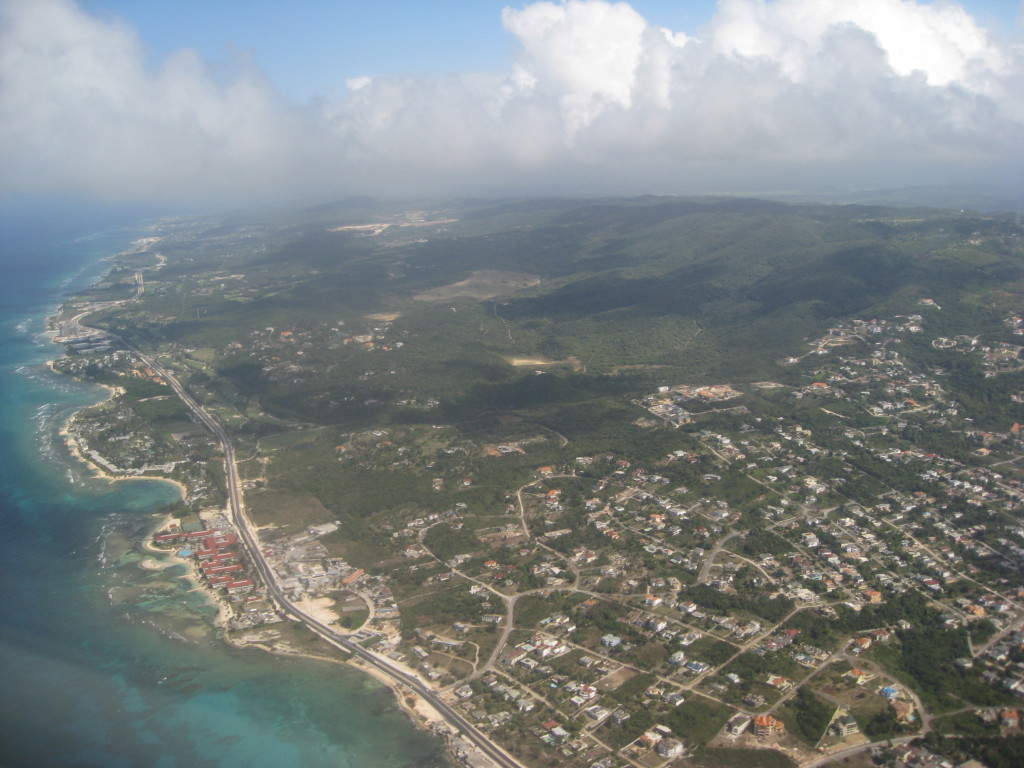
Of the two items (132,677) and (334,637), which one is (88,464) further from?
(334,637)

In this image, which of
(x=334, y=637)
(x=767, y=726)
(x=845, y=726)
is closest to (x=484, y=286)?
(x=334, y=637)

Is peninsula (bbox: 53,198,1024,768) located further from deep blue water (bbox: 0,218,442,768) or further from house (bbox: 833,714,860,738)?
deep blue water (bbox: 0,218,442,768)

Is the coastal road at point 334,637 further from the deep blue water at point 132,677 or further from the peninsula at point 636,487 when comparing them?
the deep blue water at point 132,677

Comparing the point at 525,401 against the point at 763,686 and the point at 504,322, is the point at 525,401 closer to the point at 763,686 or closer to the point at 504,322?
the point at 504,322

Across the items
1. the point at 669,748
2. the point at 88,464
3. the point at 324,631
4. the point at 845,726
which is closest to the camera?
the point at 669,748

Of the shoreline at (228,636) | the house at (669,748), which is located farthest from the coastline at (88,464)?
the house at (669,748)
